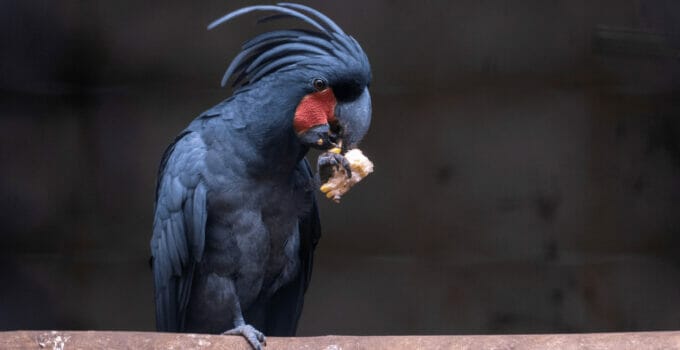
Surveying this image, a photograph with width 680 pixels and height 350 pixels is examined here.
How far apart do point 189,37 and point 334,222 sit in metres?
0.89

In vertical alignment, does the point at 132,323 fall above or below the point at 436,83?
below

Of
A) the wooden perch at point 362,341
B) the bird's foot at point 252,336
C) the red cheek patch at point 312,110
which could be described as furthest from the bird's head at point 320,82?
the wooden perch at point 362,341

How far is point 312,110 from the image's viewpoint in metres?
3.10

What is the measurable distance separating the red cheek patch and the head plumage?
0.32ft

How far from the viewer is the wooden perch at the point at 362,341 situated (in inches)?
102

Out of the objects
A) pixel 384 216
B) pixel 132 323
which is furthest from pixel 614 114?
pixel 132 323

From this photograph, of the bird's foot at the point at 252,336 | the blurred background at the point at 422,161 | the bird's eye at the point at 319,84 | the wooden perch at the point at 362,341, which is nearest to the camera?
the wooden perch at the point at 362,341

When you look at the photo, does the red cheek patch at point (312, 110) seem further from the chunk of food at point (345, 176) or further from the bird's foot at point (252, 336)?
the bird's foot at point (252, 336)

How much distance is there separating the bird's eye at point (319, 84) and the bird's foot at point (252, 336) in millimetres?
677

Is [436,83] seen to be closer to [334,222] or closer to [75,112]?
[334,222]

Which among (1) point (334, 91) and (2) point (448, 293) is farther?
→ (2) point (448, 293)

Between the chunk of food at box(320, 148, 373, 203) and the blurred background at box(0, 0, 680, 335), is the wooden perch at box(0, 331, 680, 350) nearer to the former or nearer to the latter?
the chunk of food at box(320, 148, 373, 203)

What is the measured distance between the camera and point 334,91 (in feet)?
10.2

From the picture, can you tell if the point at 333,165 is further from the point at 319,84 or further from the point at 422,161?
the point at 422,161
